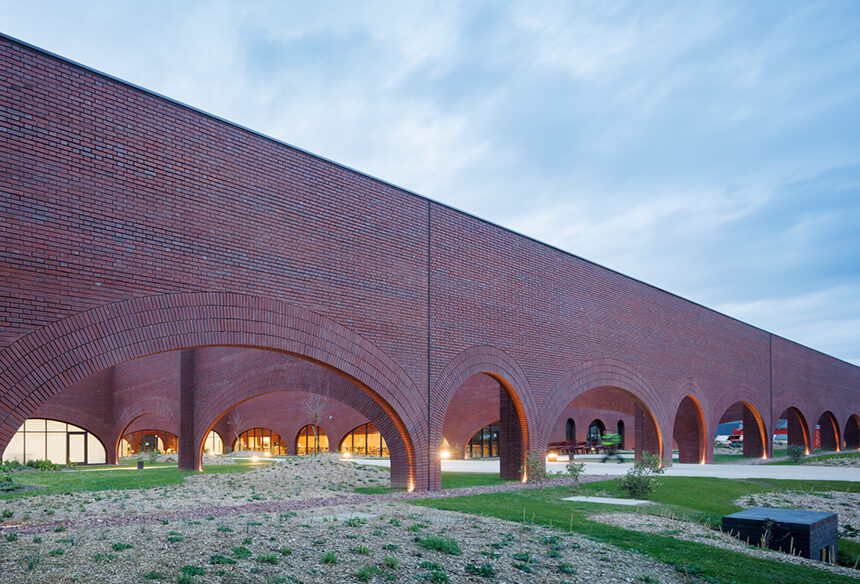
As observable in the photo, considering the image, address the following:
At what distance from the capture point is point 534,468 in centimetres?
1739

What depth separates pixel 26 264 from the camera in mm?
9414

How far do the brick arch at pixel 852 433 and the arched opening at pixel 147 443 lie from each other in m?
49.9

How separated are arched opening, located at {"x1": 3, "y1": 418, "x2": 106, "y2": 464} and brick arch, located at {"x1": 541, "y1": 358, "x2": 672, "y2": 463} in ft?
85.2

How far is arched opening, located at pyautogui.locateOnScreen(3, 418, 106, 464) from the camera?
32.3m

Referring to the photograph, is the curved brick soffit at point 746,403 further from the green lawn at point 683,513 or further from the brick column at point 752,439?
the green lawn at point 683,513

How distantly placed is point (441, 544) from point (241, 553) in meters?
2.37

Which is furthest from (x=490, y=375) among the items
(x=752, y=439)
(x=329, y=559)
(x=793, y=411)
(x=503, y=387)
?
(x=793, y=411)

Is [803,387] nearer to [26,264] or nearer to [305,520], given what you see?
[305,520]

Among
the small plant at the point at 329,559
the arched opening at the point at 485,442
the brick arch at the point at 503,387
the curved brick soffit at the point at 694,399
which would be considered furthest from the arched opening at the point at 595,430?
the small plant at the point at 329,559

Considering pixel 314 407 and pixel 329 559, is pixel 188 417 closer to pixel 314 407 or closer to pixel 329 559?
pixel 314 407

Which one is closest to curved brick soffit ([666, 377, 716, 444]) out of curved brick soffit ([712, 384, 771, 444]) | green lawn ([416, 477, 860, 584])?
curved brick soffit ([712, 384, 771, 444])

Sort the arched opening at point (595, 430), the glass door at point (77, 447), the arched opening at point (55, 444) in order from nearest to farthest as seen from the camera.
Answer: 1. the arched opening at point (55, 444)
2. the glass door at point (77, 447)
3. the arched opening at point (595, 430)

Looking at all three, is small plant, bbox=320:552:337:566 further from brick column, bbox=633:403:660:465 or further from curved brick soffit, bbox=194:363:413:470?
brick column, bbox=633:403:660:465

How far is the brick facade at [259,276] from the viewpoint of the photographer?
965 cm
